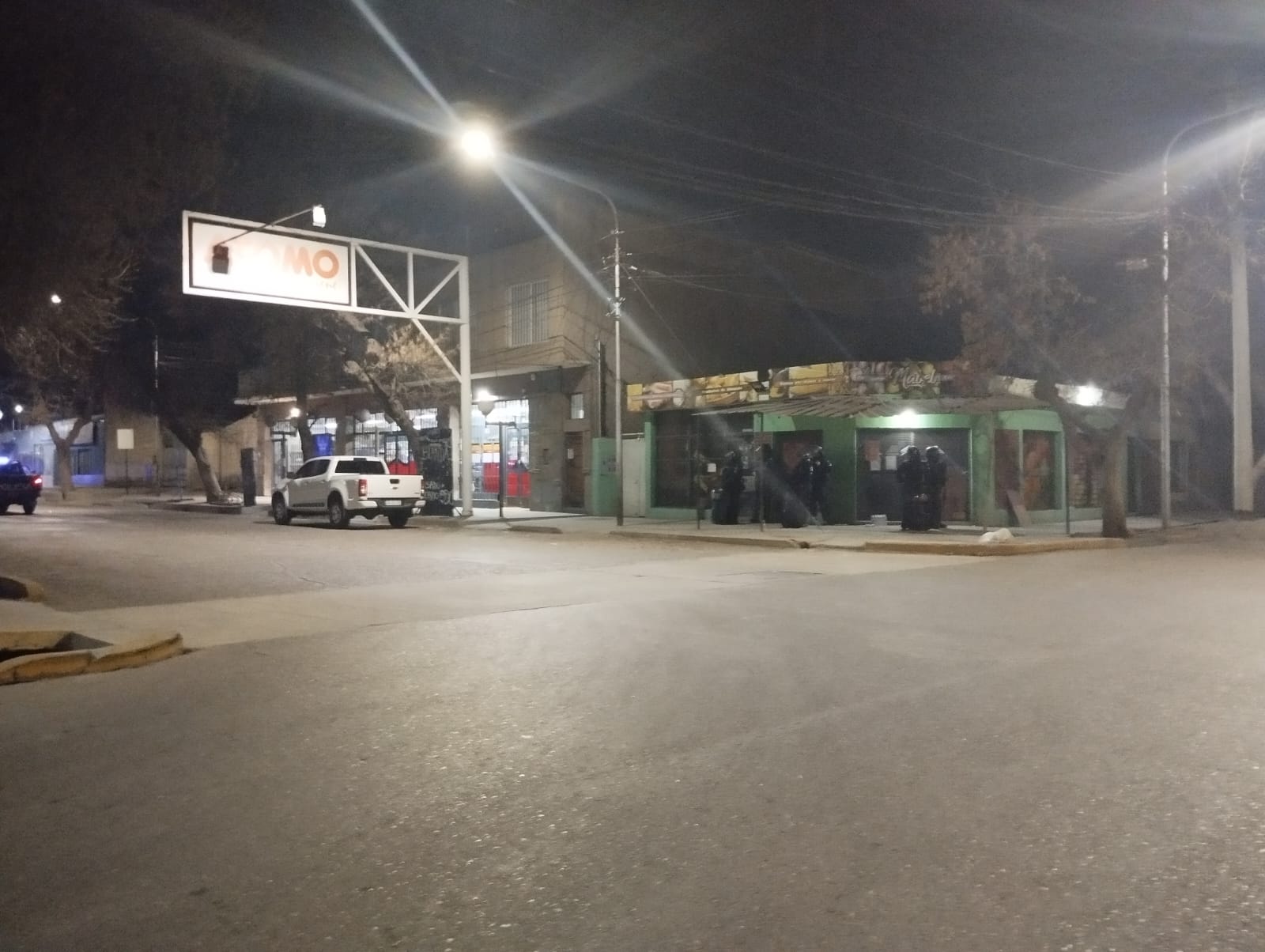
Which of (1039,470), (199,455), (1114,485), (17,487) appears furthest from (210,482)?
(1114,485)

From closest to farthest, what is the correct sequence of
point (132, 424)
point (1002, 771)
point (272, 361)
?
point (1002, 771) → point (272, 361) → point (132, 424)

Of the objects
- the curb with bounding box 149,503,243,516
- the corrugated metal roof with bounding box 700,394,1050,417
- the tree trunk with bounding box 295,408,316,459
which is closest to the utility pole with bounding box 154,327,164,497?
the curb with bounding box 149,503,243,516

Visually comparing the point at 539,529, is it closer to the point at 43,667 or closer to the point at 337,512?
the point at 337,512

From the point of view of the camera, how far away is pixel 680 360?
32.3m

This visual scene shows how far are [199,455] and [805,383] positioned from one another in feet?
81.6

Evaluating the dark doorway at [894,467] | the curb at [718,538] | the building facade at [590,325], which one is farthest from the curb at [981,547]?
the building facade at [590,325]

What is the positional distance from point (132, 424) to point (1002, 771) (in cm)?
5739

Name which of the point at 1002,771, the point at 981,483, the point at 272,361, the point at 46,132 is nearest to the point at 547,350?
the point at 272,361

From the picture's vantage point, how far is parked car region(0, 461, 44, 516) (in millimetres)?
35531

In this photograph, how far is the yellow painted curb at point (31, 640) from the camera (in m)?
9.81

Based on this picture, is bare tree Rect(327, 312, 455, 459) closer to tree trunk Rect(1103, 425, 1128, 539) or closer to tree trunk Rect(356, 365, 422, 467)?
tree trunk Rect(356, 365, 422, 467)

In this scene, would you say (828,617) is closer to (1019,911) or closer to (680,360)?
(1019,911)

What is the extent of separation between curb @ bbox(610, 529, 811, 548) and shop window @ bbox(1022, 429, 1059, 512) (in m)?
8.01

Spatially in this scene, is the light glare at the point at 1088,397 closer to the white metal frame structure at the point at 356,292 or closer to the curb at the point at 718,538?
the curb at the point at 718,538
